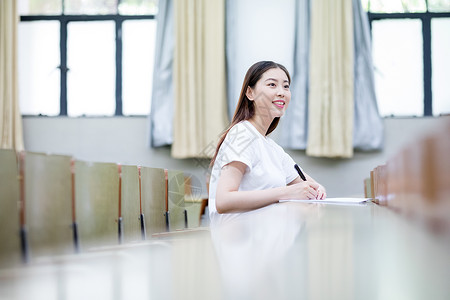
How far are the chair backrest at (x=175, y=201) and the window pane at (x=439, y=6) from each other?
9.99ft

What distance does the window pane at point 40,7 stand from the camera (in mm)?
4031

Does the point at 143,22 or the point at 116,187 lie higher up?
the point at 143,22

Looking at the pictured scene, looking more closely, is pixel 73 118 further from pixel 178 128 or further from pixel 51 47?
pixel 178 128

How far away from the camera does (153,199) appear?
4.08 ft

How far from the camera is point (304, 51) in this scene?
3719 millimetres

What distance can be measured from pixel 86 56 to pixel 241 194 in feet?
11.0

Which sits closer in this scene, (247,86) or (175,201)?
(247,86)

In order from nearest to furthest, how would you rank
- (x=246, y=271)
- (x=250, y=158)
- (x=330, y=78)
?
(x=246, y=271) → (x=250, y=158) → (x=330, y=78)

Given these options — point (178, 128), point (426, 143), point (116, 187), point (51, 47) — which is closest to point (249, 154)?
point (116, 187)

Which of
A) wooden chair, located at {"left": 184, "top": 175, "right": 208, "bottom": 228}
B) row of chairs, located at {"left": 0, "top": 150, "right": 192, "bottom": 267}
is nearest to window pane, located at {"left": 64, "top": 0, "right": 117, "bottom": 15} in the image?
wooden chair, located at {"left": 184, "top": 175, "right": 208, "bottom": 228}

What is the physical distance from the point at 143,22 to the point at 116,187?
3.32m

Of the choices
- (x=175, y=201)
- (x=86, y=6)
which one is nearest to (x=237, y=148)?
(x=175, y=201)

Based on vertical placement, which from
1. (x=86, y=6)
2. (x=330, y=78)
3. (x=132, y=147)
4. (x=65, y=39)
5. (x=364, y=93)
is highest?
(x=86, y=6)

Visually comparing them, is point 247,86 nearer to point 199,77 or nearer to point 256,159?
point 256,159
